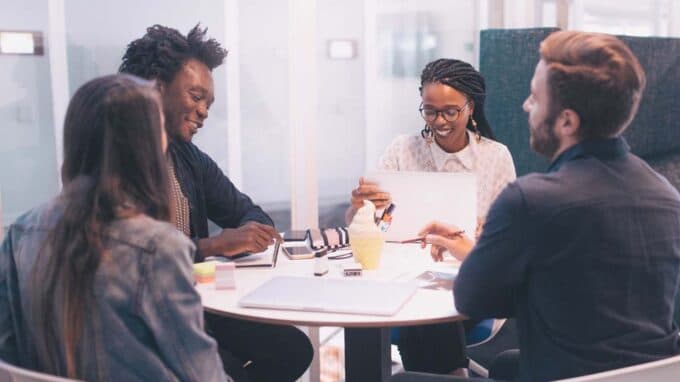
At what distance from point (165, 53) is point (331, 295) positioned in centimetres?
106

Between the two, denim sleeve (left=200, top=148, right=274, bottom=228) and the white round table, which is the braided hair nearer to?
the white round table

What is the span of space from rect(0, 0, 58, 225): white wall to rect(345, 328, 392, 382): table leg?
1.61m

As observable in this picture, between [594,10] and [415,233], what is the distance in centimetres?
291

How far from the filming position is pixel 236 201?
242cm

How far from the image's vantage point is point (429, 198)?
2.11 m

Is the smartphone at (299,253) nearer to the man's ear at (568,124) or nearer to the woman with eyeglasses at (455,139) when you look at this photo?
the woman with eyeglasses at (455,139)

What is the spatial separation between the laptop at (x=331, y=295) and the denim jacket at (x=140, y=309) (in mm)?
366

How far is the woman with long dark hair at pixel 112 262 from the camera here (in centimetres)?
115

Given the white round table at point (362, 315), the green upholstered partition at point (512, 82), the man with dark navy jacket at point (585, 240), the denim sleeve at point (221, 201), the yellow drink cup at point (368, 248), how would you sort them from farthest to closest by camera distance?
1. the green upholstered partition at point (512, 82)
2. the denim sleeve at point (221, 201)
3. the yellow drink cup at point (368, 248)
4. the white round table at point (362, 315)
5. the man with dark navy jacket at point (585, 240)

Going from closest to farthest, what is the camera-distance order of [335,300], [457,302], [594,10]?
[457,302] < [335,300] < [594,10]

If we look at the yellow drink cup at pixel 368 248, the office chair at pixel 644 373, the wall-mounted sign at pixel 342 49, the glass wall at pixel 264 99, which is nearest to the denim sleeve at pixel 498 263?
the office chair at pixel 644 373

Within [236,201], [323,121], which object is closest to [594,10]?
[323,121]

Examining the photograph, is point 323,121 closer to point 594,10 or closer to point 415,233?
point 415,233

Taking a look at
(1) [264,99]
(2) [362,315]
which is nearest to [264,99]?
(1) [264,99]
